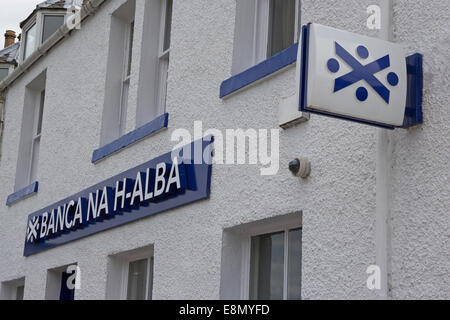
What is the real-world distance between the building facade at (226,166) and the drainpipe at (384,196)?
0.01m

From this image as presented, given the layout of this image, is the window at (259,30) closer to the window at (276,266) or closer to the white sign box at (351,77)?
Answer: the window at (276,266)

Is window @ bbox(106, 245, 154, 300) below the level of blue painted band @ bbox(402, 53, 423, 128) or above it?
below

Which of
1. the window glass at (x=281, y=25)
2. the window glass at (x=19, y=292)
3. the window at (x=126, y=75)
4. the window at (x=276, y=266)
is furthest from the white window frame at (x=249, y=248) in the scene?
the window glass at (x=19, y=292)

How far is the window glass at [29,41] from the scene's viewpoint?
45.1 ft

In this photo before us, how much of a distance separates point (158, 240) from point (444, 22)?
3846mm

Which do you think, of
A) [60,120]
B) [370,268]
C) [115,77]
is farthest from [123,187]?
[370,268]

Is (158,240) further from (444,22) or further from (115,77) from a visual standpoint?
(444,22)

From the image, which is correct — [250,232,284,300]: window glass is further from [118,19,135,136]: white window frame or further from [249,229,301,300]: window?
[118,19,135,136]: white window frame

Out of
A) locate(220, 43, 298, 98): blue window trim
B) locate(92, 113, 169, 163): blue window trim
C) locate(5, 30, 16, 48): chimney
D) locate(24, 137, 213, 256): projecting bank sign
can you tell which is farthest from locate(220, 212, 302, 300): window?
locate(5, 30, 16, 48): chimney

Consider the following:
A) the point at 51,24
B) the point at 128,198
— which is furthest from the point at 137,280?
the point at 51,24

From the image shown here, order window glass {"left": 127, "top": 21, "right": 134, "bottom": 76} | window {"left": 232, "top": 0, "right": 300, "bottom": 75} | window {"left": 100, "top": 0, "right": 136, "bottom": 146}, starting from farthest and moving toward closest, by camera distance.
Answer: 1. window glass {"left": 127, "top": 21, "right": 134, "bottom": 76}
2. window {"left": 100, "top": 0, "right": 136, "bottom": 146}
3. window {"left": 232, "top": 0, "right": 300, "bottom": 75}

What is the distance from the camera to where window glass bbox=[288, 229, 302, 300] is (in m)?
6.37

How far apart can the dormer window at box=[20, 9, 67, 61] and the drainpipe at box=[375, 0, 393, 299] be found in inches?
345

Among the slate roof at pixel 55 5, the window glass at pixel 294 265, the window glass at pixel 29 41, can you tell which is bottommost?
the window glass at pixel 294 265
